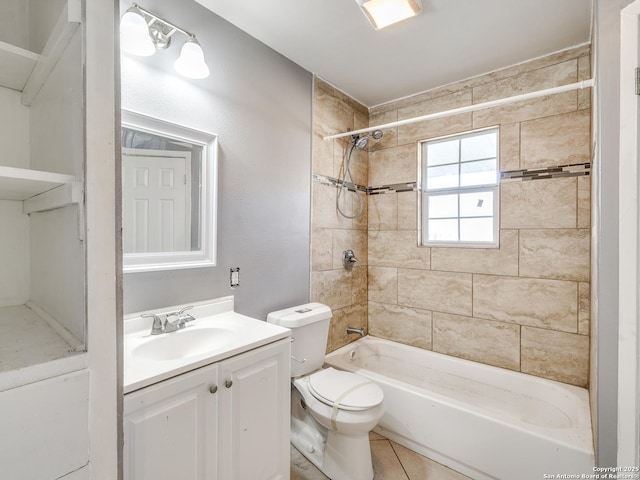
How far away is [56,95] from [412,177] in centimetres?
240

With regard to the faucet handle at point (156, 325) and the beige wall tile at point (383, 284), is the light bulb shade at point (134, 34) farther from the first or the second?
the beige wall tile at point (383, 284)

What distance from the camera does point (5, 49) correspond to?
79cm

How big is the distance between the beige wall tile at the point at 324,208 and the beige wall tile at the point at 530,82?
1360mm

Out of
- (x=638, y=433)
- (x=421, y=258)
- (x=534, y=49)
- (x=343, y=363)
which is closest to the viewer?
(x=638, y=433)

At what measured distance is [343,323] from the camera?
105 inches

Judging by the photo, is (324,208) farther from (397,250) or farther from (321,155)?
(397,250)

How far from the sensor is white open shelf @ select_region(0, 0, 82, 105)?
28.7 inches

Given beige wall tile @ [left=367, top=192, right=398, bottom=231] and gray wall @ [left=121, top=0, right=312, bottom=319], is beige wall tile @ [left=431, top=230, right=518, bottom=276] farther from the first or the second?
gray wall @ [left=121, top=0, right=312, bottom=319]

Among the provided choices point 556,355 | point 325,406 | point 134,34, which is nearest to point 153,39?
point 134,34

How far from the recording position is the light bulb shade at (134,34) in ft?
4.26

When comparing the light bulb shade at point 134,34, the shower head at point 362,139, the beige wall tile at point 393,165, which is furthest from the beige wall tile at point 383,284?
the light bulb shade at point 134,34

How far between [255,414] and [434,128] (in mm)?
2434

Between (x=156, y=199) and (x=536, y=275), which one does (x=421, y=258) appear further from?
(x=156, y=199)

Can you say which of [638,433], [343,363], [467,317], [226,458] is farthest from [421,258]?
[226,458]
